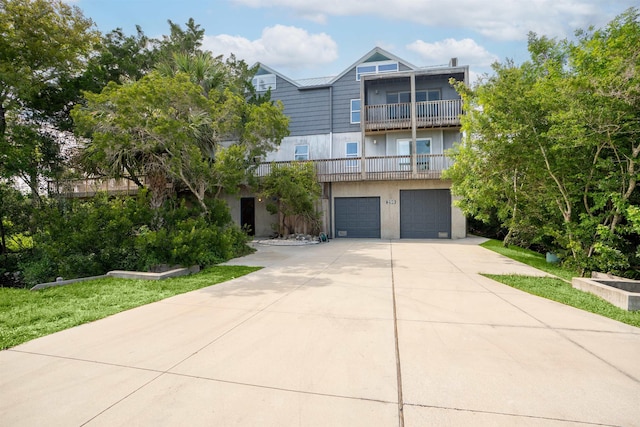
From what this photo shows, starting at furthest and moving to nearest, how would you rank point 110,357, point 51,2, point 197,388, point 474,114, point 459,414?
point 51,2
point 474,114
point 110,357
point 197,388
point 459,414

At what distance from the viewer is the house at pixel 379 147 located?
47.1 feet

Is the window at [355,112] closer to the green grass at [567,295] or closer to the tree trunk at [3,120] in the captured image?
the green grass at [567,295]

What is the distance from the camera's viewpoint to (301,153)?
17.4 metres

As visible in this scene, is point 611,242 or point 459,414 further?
point 611,242

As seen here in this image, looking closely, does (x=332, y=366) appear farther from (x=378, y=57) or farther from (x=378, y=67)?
(x=378, y=57)

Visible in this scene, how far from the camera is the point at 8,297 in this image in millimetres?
5207

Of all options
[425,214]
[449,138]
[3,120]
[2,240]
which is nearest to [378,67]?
[449,138]

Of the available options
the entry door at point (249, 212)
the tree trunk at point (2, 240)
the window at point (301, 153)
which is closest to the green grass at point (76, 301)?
the tree trunk at point (2, 240)

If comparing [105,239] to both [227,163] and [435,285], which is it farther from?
[435,285]

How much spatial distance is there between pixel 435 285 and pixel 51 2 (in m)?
14.0

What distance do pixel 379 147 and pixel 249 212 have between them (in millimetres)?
7697

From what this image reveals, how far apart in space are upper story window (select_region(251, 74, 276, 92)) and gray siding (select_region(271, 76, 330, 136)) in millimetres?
298

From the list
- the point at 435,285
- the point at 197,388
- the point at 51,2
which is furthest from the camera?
the point at 51,2

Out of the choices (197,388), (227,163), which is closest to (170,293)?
(197,388)
